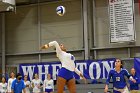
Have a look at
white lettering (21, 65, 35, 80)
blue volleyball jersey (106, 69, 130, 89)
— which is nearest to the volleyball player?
blue volleyball jersey (106, 69, 130, 89)

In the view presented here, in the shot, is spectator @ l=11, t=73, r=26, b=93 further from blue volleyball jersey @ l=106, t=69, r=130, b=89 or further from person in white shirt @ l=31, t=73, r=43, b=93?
person in white shirt @ l=31, t=73, r=43, b=93

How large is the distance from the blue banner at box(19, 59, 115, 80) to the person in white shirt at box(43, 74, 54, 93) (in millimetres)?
852

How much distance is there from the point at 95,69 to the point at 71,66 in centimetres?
851

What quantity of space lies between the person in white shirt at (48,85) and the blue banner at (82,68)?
2.80ft

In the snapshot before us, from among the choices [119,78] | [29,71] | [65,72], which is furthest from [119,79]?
[29,71]

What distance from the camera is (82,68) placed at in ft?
55.7

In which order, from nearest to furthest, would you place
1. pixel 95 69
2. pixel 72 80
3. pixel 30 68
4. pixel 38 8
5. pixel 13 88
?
1. pixel 72 80
2. pixel 13 88
3. pixel 95 69
4. pixel 30 68
5. pixel 38 8

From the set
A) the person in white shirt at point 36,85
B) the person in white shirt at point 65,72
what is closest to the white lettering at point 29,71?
the person in white shirt at point 36,85

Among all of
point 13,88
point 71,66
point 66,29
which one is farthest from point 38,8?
point 71,66

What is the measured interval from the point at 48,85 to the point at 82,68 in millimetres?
2055

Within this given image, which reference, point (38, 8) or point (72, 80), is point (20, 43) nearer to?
point (38, 8)

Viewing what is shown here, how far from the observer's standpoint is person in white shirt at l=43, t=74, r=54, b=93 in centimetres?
1648

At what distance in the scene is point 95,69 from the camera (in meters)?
16.6

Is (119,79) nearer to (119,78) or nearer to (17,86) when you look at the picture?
(119,78)
